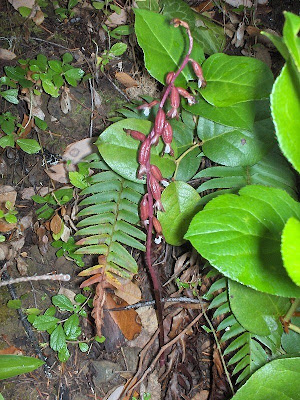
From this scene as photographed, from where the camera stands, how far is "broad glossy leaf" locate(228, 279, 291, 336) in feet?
5.45

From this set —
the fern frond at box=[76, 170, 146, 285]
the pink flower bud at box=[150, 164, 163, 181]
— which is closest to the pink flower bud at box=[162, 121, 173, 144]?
the pink flower bud at box=[150, 164, 163, 181]

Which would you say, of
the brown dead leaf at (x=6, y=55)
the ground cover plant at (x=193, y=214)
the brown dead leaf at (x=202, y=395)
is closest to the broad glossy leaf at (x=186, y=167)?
the ground cover plant at (x=193, y=214)

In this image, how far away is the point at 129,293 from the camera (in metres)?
2.18

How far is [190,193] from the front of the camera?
177 cm

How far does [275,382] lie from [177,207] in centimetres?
79

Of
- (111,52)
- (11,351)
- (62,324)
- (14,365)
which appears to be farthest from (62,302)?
(111,52)

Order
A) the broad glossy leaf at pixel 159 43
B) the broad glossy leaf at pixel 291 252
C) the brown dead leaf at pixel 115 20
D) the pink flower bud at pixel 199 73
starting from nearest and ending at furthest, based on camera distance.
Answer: the broad glossy leaf at pixel 291 252 → the pink flower bud at pixel 199 73 → the broad glossy leaf at pixel 159 43 → the brown dead leaf at pixel 115 20

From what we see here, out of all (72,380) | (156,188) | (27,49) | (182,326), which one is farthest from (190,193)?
(27,49)

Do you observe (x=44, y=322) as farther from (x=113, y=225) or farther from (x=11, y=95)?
(x=11, y=95)

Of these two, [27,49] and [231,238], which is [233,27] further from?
[231,238]

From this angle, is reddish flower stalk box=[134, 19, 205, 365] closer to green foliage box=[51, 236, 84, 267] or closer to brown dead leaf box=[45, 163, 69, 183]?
green foliage box=[51, 236, 84, 267]

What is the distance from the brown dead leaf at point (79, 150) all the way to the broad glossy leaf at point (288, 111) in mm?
1581

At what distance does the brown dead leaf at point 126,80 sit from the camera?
251cm

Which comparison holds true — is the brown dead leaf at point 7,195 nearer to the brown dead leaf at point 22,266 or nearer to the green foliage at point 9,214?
the green foliage at point 9,214
